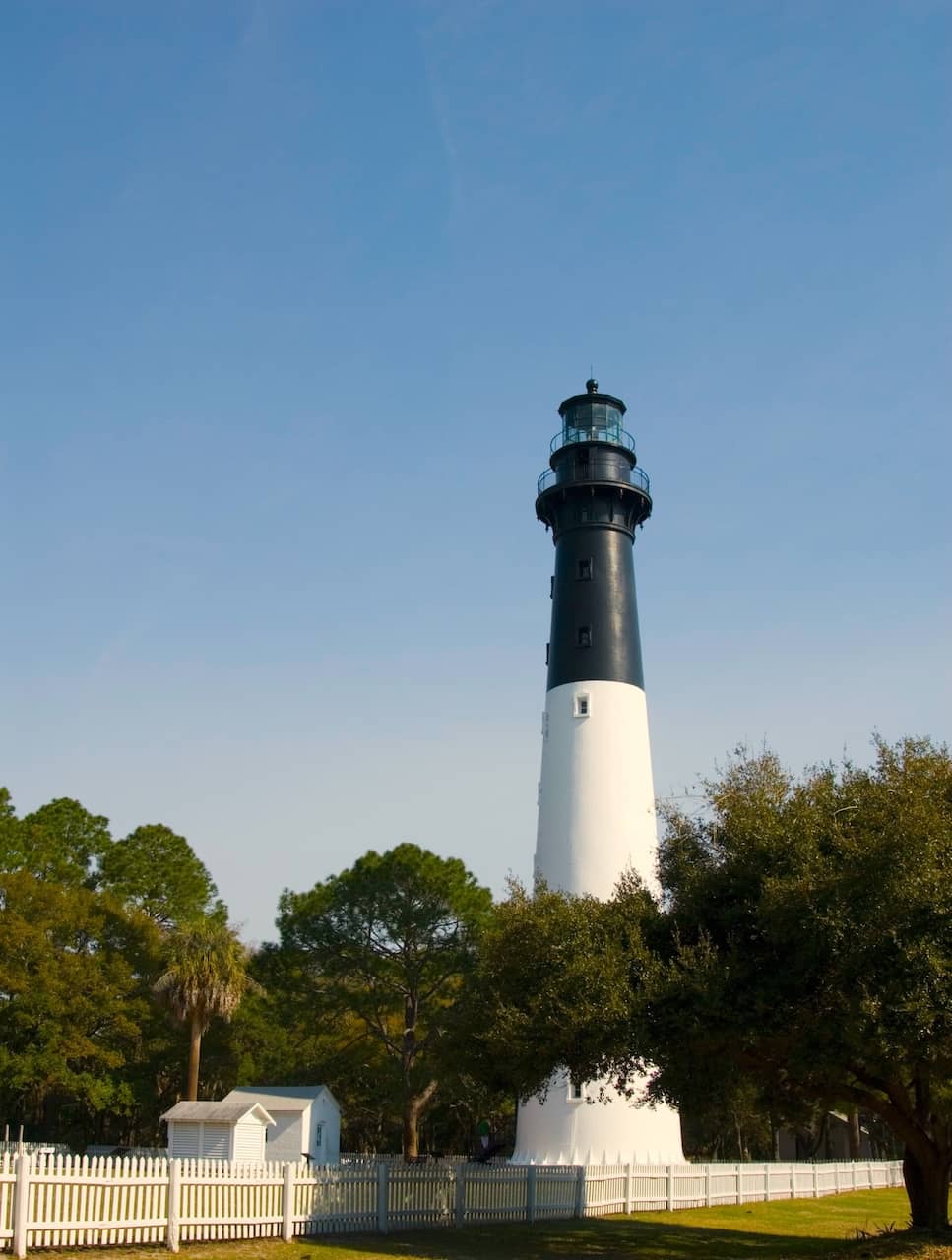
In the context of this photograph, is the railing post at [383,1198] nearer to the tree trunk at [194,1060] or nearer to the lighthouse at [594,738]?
the lighthouse at [594,738]

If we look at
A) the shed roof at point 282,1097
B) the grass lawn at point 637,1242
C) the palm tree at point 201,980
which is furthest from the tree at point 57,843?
the grass lawn at point 637,1242

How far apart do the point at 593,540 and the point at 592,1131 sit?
16.3m

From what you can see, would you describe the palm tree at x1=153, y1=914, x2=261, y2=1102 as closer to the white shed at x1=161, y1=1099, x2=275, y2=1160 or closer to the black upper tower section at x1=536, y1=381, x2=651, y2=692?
the white shed at x1=161, y1=1099, x2=275, y2=1160

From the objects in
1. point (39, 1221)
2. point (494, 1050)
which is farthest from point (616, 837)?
point (39, 1221)

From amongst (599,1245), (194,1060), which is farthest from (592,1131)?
(194,1060)

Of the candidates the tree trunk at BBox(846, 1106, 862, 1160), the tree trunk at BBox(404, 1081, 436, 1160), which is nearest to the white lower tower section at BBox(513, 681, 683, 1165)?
the tree trunk at BBox(404, 1081, 436, 1160)

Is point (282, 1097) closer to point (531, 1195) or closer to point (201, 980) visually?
point (201, 980)

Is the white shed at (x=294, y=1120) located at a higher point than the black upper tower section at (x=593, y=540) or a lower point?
lower

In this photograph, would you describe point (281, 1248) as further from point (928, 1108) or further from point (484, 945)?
point (928, 1108)

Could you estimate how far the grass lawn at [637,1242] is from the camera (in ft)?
58.0

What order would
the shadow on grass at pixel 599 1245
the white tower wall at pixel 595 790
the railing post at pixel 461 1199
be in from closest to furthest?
1. the shadow on grass at pixel 599 1245
2. the railing post at pixel 461 1199
3. the white tower wall at pixel 595 790

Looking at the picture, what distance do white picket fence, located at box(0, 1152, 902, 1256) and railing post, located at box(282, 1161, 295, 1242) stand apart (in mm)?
19

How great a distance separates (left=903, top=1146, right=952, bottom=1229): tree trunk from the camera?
19.5 m

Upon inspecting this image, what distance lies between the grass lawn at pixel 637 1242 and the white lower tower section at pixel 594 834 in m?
2.85
